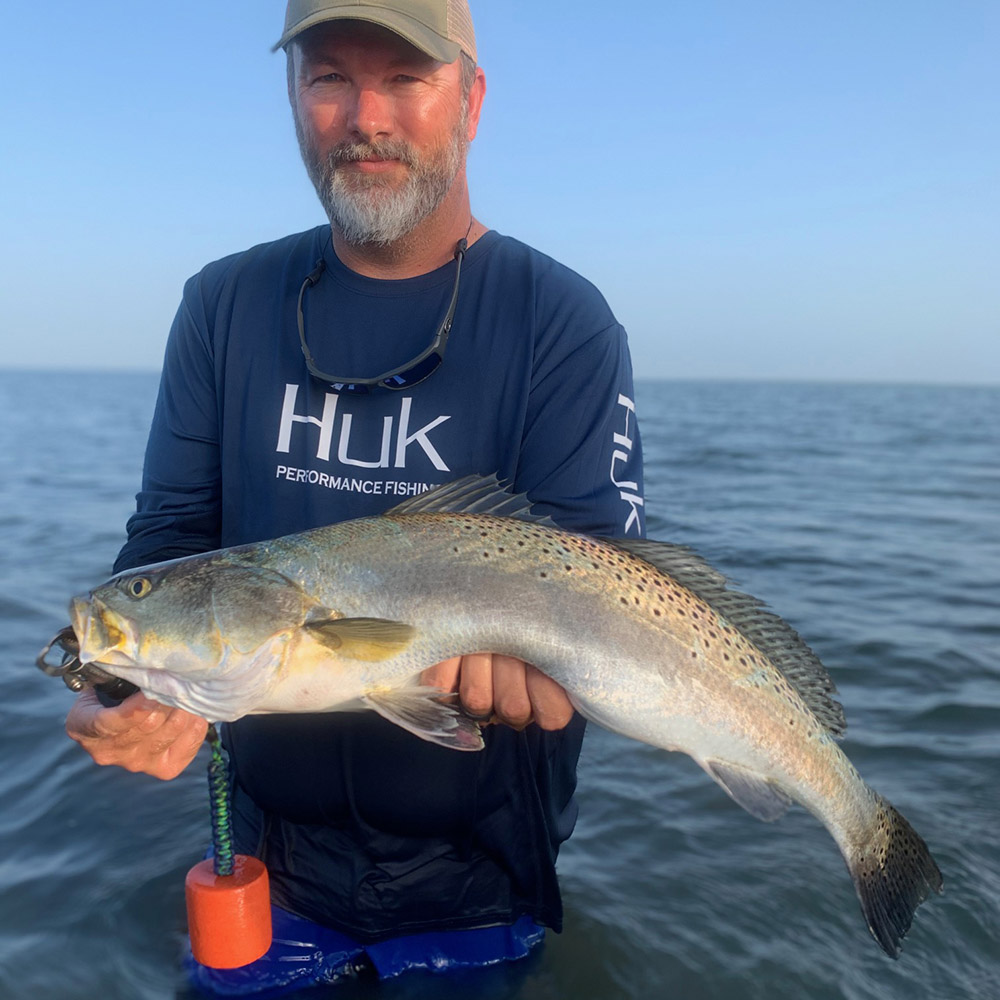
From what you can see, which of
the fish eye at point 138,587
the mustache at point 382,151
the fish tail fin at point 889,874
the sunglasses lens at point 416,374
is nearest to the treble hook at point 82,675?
the fish eye at point 138,587

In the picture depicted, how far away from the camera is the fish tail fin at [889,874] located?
3088 mm

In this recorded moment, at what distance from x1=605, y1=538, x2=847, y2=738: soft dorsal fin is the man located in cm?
22

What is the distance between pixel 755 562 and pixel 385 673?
8.97 m

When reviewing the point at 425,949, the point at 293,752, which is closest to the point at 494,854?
the point at 425,949

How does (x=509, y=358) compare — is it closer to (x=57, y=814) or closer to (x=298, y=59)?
(x=298, y=59)

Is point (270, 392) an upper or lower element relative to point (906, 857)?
upper

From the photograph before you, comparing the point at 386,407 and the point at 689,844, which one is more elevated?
the point at 386,407

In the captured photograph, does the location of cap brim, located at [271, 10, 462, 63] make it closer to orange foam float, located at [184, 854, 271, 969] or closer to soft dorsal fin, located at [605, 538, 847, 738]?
soft dorsal fin, located at [605, 538, 847, 738]

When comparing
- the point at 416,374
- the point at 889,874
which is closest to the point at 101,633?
the point at 416,374

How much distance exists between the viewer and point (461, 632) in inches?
106

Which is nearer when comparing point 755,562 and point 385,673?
point 385,673

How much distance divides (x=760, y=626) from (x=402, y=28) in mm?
2165

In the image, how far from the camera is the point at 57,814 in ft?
18.4

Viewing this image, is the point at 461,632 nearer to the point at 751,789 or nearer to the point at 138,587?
the point at 138,587
